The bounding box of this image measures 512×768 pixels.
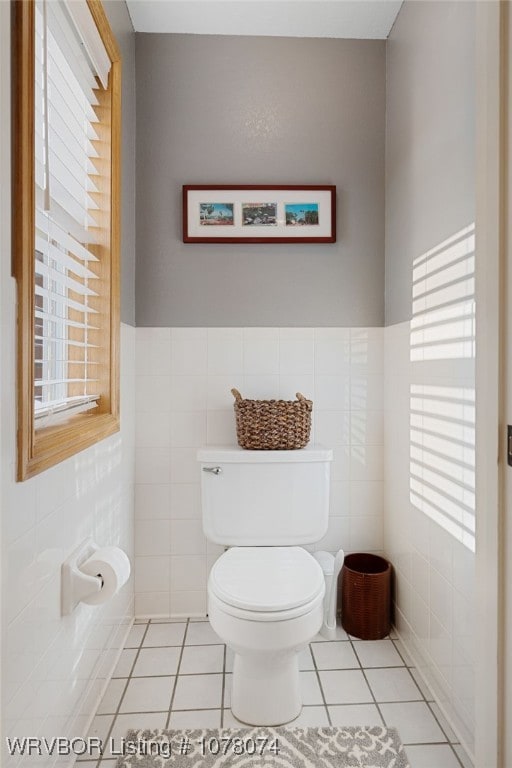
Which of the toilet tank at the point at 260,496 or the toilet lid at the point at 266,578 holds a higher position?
the toilet tank at the point at 260,496

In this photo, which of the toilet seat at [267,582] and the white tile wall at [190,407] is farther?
the white tile wall at [190,407]

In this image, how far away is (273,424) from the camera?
1.95m

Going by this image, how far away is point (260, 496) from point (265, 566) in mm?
314

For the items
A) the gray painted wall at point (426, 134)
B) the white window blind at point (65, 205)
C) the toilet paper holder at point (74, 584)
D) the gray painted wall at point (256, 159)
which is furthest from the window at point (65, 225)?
the gray painted wall at point (426, 134)

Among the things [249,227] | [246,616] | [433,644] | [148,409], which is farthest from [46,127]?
[433,644]

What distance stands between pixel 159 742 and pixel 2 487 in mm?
1018

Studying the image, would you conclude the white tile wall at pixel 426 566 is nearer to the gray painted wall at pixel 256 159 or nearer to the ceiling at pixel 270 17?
the gray painted wall at pixel 256 159

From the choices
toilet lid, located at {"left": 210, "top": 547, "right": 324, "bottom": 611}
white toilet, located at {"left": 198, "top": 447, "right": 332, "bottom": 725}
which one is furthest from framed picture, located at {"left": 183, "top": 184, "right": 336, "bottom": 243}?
toilet lid, located at {"left": 210, "top": 547, "right": 324, "bottom": 611}

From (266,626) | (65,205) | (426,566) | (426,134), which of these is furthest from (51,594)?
(426,134)

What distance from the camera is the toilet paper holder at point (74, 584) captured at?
1.25m

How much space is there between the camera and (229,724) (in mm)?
1517

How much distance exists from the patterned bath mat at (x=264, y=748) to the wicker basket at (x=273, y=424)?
36.4 inches

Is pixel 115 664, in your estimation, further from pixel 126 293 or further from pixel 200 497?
pixel 126 293

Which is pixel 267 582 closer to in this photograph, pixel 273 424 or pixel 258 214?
pixel 273 424
